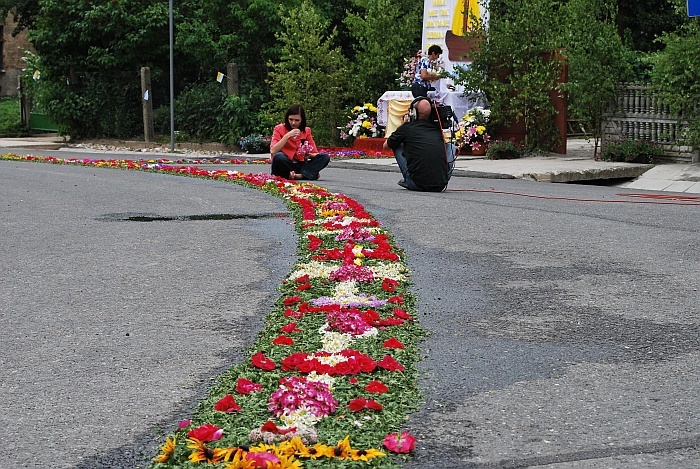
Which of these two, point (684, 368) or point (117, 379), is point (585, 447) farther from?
point (117, 379)

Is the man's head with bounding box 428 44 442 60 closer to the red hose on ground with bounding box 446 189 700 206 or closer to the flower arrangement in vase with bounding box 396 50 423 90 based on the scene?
the flower arrangement in vase with bounding box 396 50 423 90

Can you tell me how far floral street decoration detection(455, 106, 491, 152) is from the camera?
22.5m

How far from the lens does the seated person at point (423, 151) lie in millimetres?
14070

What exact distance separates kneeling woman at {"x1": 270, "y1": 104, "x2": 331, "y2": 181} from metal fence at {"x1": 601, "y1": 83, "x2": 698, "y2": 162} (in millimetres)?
6601

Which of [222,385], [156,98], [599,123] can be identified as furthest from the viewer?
[156,98]

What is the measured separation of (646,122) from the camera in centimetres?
2014

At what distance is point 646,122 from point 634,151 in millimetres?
783

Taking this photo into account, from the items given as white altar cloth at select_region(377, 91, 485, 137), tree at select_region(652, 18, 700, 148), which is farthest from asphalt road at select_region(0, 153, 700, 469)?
white altar cloth at select_region(377, 91, 485, 137)

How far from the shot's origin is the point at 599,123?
21.1m

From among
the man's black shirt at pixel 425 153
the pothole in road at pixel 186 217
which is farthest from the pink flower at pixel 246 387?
the man's black shirt at pixel 425 153

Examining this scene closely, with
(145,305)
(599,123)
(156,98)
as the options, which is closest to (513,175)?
(599,123)

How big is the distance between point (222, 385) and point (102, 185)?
11236 mm

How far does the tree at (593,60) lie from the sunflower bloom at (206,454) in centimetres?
1717

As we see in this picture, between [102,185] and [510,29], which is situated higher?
[510,29]
